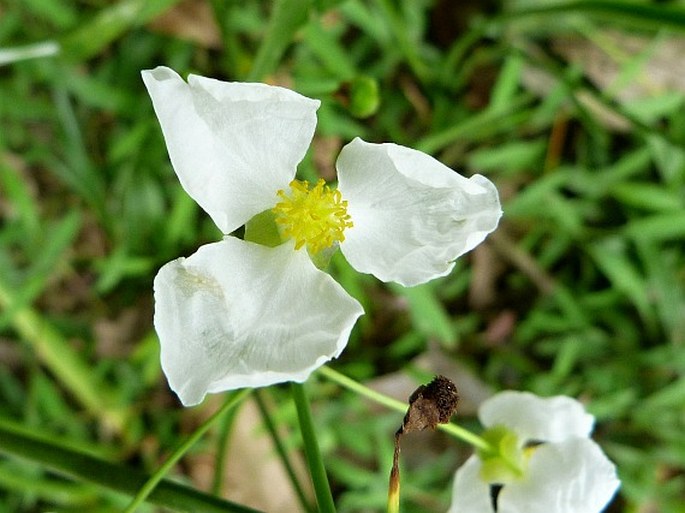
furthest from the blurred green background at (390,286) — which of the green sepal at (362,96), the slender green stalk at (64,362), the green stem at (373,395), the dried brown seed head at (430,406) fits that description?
the dried brown seed head at (430,406)

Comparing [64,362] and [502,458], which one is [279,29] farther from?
[64,362]

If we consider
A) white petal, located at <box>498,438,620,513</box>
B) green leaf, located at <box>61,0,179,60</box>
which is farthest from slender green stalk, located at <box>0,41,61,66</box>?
white petal, located at <box>498,438,620,513</box>

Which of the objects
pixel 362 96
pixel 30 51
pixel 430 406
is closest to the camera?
pixel 430 406

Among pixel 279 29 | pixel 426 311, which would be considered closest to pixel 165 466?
pixel 279 29

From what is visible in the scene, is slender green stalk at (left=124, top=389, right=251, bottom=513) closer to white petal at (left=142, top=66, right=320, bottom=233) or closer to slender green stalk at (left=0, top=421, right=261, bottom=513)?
slender green stalk at (left=0, top=421, right=261, bottom=513)

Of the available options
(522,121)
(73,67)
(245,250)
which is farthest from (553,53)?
(245,250)

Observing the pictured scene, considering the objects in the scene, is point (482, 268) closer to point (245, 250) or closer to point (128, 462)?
point (128, 462)
